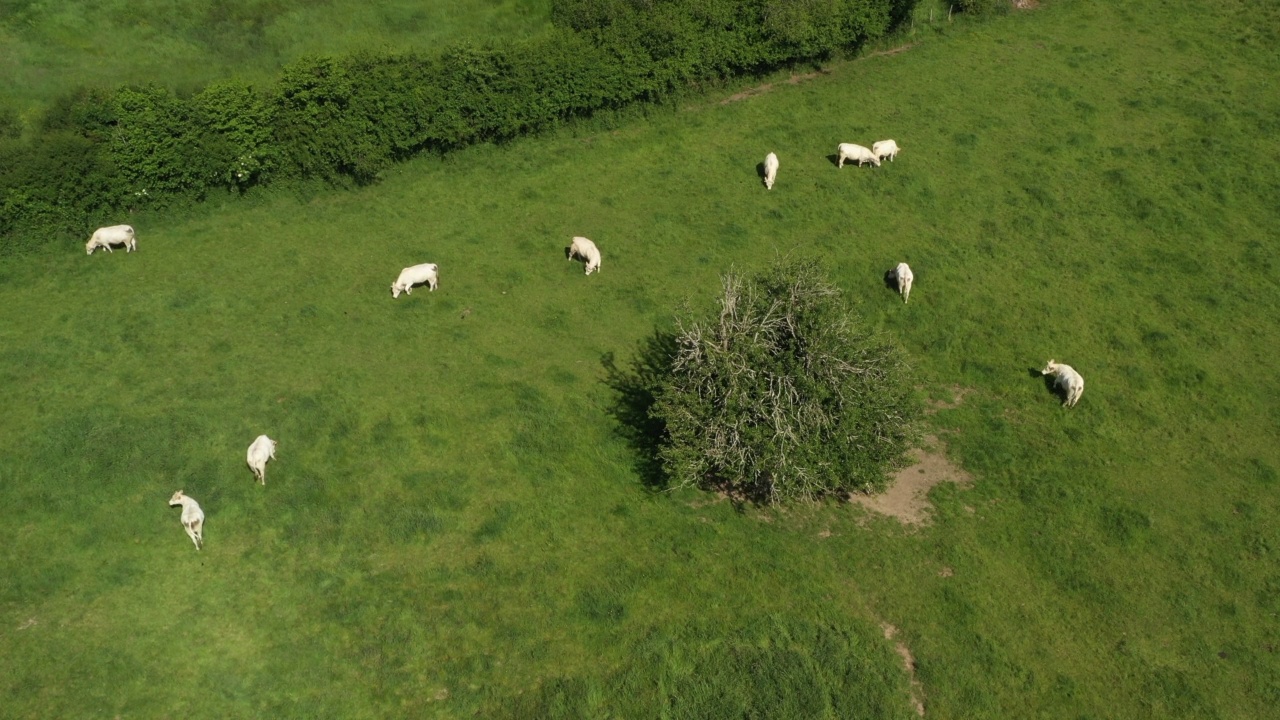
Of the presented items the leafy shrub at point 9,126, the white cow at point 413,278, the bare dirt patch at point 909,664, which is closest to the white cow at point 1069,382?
the bare dirt patch at point 909,664

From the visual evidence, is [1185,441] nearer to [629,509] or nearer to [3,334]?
[629,509]

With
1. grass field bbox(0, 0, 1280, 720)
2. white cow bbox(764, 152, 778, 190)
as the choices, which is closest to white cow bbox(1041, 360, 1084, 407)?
grass field bbox(0, 0, 1280, 720)

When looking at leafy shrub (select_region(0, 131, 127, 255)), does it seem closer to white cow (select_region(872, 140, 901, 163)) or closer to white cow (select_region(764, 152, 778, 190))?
white cow (select_region(764, 152, 778, 190))

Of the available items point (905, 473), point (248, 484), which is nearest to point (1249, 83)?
point (905, 473)

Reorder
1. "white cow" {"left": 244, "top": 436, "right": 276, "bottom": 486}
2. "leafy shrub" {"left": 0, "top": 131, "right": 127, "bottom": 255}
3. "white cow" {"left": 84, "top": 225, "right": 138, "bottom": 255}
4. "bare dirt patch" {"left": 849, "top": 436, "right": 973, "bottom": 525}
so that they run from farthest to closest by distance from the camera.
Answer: "white cow" {"left": 84, "top": 225, "right": 138, "bottom": 255} → "leafy shrub" {"left": 0, "top": 131, "right": 127, "bottom": 255} → "bare dirt patch" {"left": 849, "top": 436, "right": 973, "bottom": 525} → "white cow" {"left": 244, "top": 436, "right": 276, "bottom": 486}

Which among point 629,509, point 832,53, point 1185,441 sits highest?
point 832,53
